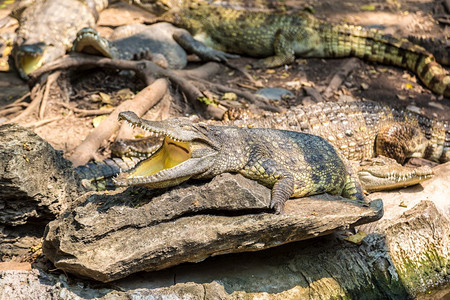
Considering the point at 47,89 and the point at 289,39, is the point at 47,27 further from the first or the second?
the point at 289,39

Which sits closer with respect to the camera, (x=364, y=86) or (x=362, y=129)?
(x=362, y=129)

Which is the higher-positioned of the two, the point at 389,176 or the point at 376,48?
the point at 389,176

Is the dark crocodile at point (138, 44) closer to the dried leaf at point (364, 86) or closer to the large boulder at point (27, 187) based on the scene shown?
the dried leaf at point (364, 86)

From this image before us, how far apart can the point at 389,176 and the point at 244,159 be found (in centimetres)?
170

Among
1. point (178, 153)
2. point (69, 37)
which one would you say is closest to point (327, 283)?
point (178, 153)

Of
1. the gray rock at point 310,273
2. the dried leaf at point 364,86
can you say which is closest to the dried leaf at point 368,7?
the dried leaf at point 364,86

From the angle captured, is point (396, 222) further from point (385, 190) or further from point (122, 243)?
point (122, 243)

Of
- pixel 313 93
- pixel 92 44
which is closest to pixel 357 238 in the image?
pixel 313 93

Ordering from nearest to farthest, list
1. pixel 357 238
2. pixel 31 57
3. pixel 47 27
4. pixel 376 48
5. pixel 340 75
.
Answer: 1. pixel 357 238
2. pixel 340 75
3. pixel 31 57
4. pixel 376 48
5. pixel 47 27

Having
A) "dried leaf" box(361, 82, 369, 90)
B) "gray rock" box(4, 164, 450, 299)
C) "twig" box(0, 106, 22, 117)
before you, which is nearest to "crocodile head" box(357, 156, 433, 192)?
"gray rock" box(4, 164, 450, 299)

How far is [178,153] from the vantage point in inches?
131

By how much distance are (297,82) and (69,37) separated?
3773 mm

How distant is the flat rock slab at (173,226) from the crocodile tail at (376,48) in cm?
482

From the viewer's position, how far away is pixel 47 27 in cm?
823
